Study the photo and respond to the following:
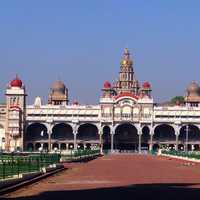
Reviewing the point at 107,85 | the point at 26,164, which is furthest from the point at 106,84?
the point at 26,164

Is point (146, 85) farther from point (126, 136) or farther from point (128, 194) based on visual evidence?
point (128, 194)

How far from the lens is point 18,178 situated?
29734mm

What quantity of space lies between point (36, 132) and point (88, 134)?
32.8 ft

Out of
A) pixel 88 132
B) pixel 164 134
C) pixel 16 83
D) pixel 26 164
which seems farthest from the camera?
pixel 164 134

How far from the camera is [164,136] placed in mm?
142000

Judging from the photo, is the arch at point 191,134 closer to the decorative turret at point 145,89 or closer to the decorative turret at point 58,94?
the decorative turret at point 145,89

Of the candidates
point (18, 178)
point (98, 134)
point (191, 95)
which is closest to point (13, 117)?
point (98, 134)

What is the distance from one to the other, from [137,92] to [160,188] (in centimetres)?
13407

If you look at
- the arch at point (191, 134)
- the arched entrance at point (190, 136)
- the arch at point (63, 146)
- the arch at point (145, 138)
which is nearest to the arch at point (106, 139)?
the arch at point (145, 138)

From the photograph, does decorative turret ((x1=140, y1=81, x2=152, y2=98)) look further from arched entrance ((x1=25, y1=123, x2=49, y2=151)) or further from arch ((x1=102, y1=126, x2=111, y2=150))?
arched entrance ((x1=25, y1=123, x2=49, y2=151))

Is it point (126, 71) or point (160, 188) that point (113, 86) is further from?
point (160, 188)

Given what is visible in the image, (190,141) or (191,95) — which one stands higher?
(191,95)

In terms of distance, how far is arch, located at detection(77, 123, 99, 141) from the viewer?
140125 millimetres

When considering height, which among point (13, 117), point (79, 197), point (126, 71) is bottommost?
point (79, 197)
